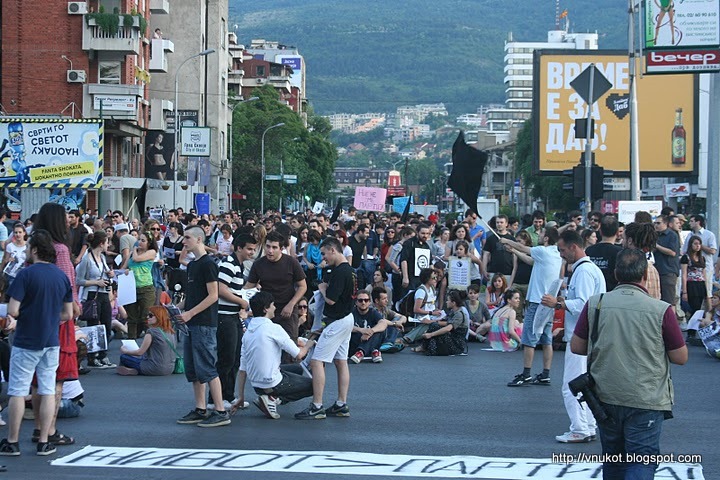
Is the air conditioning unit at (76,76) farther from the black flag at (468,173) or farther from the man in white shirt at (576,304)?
the man in white shirt at (576,304)

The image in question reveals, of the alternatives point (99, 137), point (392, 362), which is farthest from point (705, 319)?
point (99, 137)

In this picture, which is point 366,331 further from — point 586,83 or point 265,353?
point 586,83

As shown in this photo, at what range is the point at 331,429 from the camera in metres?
10.8

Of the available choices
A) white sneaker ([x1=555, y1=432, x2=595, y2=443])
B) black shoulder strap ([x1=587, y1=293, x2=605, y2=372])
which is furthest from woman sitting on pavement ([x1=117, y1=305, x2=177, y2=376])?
black shoulder strap ([x1=587, y1=293, x2=605, y2=372])

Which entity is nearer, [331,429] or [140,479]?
[140,479]

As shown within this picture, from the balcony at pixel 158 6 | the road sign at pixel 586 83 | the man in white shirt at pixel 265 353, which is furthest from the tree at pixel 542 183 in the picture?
the man in white shirt at pixel 265 353

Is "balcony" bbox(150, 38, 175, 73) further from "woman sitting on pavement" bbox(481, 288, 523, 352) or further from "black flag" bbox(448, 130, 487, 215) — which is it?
"black flag" bbox(448, 130, 487, 215)

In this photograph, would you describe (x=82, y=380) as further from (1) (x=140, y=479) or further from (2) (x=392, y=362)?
(1) (x=140, y=479)

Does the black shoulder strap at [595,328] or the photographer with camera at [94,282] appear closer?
the black shoulder strap at [595,328]

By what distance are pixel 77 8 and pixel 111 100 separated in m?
4.33

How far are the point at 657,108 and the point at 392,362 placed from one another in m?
32.5

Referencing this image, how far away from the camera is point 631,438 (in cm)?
674

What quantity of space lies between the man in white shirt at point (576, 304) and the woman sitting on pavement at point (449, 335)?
6561mm

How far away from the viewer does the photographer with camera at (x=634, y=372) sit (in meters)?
6.75
